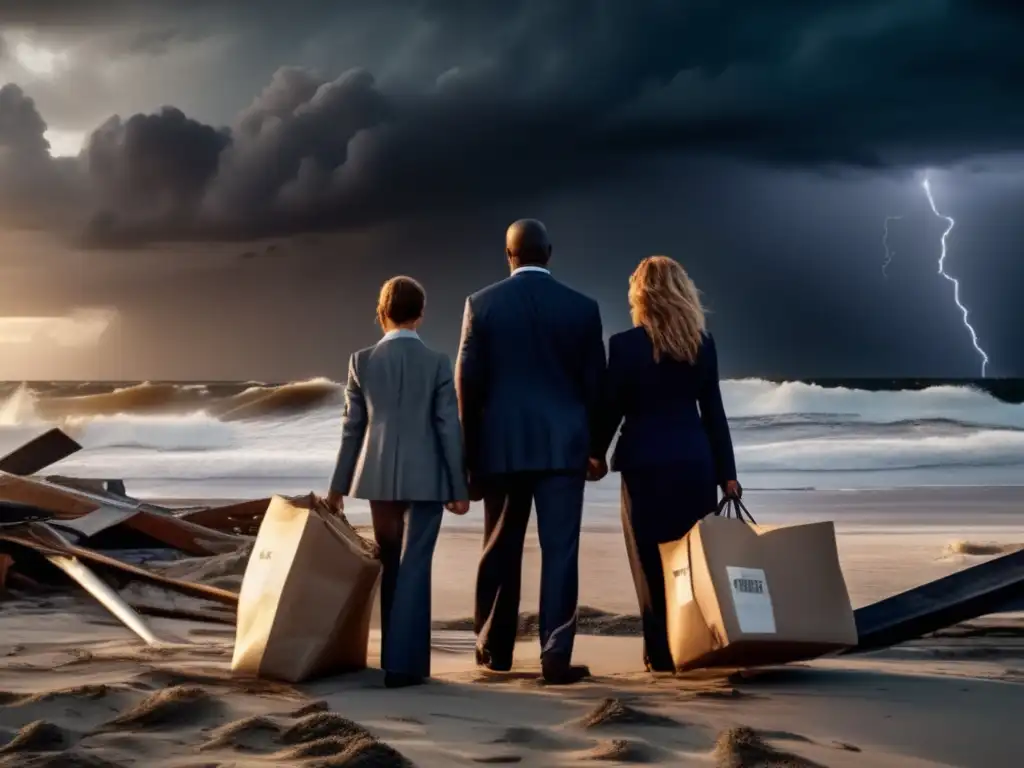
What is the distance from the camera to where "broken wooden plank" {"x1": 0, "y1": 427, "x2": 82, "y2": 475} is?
8.98 m

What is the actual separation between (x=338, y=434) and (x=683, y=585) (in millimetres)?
26005

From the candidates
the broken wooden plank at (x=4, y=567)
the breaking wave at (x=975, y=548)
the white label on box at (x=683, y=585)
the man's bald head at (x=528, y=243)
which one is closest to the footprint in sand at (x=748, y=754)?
the white label on box at (x=683, y=585)

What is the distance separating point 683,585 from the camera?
454 cm

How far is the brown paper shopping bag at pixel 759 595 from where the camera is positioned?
14.2ft

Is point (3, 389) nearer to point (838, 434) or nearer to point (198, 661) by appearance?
point (838, 434)

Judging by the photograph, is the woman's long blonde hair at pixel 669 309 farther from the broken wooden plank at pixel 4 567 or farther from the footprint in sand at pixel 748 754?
the broken wooden plank at pixel 4 567

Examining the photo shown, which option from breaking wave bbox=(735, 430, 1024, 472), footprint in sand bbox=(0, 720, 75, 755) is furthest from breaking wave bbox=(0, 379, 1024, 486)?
footprint in sand bbox=(0, 720, 75, 755)

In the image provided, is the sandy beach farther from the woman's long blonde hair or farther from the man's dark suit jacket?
the woman's long blonde hair

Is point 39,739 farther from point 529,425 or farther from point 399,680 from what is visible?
point 529,425

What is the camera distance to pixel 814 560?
14.6ft

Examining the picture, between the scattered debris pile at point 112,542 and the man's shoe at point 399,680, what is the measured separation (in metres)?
1.42

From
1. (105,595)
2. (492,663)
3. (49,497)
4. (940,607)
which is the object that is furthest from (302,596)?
(49,497)

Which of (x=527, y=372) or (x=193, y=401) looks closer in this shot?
(x=527, y=372)

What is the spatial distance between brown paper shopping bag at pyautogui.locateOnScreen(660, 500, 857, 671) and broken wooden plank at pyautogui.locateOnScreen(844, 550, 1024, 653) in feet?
1.70
